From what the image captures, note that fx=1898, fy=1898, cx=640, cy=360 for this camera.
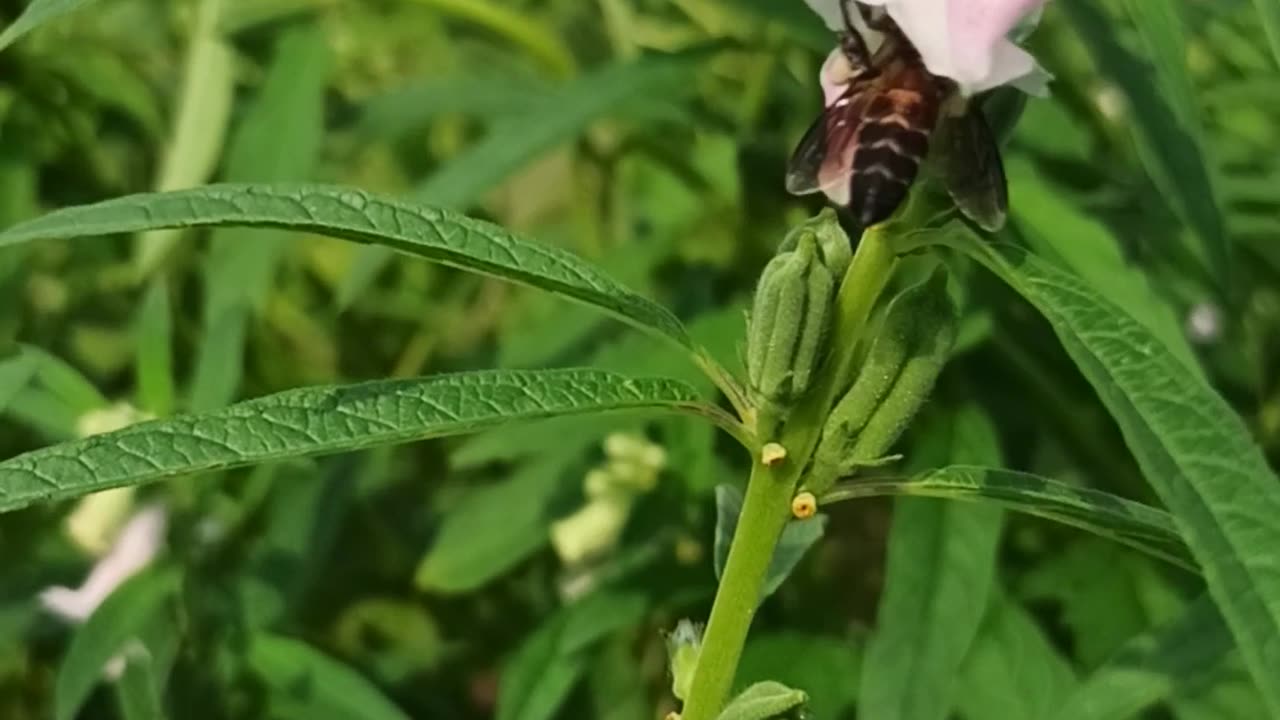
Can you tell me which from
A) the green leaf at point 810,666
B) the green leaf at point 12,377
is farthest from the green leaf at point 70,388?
the green leaf at point 810,666

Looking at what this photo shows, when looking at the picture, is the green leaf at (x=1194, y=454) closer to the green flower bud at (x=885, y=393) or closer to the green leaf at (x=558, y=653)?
the green flower bud at (x=885, y=393)

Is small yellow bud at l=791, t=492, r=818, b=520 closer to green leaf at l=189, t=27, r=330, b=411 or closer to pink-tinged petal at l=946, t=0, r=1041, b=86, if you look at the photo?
pink-tinged petal at l=946, t=0, r=1041, b=86

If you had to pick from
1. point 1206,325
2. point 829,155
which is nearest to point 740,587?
point 829,155

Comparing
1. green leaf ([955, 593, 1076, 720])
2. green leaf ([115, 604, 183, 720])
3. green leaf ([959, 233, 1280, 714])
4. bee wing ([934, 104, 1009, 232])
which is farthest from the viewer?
green leaf ([955, 593, 1076, 720])

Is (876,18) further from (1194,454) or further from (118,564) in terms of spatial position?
(118,564)

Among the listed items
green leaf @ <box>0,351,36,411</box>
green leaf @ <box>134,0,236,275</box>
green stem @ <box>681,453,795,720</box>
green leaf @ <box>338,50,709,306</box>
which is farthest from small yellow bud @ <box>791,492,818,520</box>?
green leaf @ <box>134,0,236,275</box>
